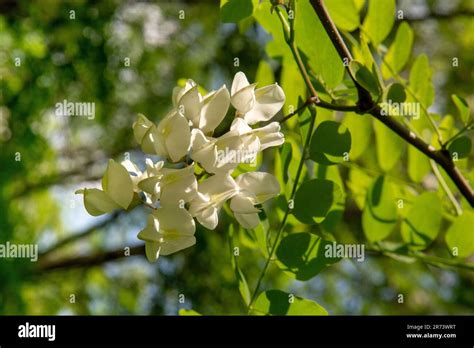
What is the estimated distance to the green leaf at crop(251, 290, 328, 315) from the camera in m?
0.36

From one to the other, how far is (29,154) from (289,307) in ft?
2.62

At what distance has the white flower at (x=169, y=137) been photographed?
29 cm

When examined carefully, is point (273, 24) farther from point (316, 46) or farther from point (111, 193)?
point (111, 193)

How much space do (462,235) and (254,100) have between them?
186 mm

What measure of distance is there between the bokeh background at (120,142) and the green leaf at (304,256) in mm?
636

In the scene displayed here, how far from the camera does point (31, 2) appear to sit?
1.09 m

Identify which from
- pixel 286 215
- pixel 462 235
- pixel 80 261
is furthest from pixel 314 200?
pixel 80 261

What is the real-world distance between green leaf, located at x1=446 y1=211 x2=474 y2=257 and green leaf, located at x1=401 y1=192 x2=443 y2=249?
→ 1 centimetres

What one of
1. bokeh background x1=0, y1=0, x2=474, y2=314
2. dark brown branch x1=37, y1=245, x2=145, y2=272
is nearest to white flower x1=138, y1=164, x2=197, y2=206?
bokeh background x1=0, y1=0, x2=474, y2=314

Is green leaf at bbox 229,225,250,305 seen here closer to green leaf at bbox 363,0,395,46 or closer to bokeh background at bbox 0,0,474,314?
green leaf at bbox 363,0,395,46

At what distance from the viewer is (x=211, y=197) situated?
0.29 metres

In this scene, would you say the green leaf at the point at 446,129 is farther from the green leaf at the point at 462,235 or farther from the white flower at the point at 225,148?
the white flower at the point at 225,148
